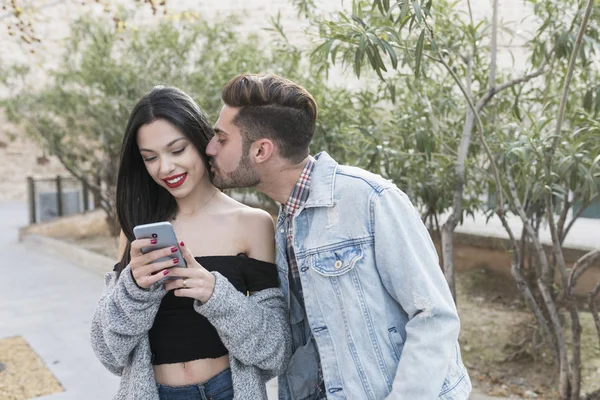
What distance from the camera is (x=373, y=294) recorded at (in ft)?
5.16

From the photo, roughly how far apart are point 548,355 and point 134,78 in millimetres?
6273

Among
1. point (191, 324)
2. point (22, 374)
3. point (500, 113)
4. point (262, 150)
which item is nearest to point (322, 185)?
point (262, 150)

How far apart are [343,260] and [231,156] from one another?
1.54 feet

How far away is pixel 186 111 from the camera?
76.7 inches

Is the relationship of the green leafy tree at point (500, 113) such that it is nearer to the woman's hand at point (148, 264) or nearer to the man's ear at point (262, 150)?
the man's ear at point (262, 150)

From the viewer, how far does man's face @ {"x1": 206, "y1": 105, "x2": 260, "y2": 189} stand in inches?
68.8

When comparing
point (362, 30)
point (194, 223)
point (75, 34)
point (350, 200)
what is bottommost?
point (194, 223)

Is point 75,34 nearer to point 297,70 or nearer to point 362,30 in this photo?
point 297,70

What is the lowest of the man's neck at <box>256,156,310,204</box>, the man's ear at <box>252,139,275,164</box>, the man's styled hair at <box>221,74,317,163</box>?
the man's neck at <box>256,156,310,204</box>

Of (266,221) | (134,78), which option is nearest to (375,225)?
(266,221)

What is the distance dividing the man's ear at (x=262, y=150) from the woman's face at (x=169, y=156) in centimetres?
30

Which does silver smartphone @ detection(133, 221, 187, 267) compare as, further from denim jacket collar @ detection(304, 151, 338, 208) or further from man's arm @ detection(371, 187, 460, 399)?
man's arm @ detection(371, 187, 460, 399)

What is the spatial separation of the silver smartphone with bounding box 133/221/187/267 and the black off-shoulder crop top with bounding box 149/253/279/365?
29cm

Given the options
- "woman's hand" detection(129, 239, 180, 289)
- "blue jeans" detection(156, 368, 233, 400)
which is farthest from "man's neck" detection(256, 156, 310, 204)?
"blue jeans" detection(156, 368, 233, 400)
